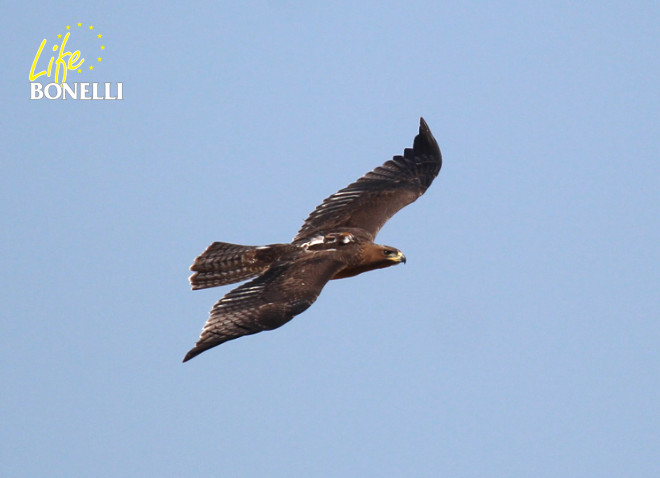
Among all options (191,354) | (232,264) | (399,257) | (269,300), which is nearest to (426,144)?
(399,257)

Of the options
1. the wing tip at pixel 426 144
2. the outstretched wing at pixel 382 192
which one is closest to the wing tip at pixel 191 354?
the outstretched wing at pixel 382 192

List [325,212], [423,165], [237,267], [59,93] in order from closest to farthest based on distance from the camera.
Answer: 1. [237,267]
2. [325,212]
3. [423,165]
4. [59,93]

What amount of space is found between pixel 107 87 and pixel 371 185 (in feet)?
40.5

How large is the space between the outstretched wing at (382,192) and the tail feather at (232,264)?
1.09 m

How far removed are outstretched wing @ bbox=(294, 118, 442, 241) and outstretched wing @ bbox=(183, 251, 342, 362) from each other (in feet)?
4.96

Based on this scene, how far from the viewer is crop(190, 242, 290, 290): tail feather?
1648 cm

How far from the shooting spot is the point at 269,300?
50.0 ft

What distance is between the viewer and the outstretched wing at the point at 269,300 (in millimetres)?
14406

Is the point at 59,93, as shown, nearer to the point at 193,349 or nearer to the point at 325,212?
the point at 325,212

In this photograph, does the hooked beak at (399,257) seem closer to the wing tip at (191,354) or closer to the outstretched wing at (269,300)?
the outstretched wing at (269,300)

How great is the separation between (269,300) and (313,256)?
4.75ft

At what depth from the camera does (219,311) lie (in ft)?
49.0

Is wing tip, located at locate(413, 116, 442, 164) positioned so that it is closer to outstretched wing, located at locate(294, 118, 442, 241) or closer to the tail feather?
outstretched wing, located at locate(294, 118, 442, 241)

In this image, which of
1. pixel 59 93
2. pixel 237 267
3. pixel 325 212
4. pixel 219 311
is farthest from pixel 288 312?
pixel 59 93
